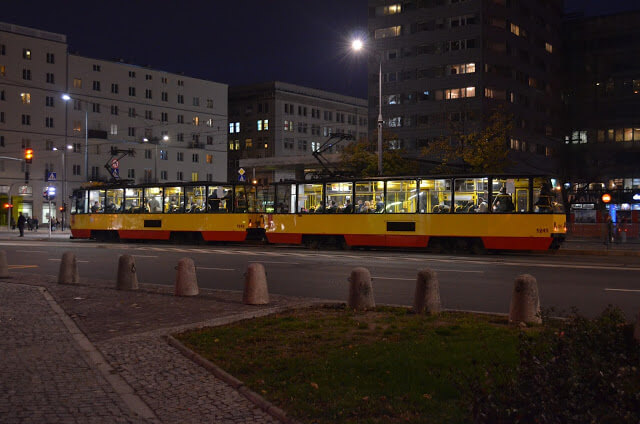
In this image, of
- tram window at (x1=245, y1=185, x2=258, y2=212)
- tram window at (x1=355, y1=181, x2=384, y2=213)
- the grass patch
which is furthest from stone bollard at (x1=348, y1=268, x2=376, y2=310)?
tram window at (x1=245, y1=185, x2=258, y2=212)

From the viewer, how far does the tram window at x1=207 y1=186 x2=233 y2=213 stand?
34812 millimetres

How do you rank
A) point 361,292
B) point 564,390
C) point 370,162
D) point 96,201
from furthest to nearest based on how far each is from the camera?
point 370,162 → point 96,201 → point 361,292 → point 564,390

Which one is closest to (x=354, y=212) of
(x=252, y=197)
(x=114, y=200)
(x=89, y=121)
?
(x=252, y=197)

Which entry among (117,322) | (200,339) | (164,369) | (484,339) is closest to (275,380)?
(164,369)

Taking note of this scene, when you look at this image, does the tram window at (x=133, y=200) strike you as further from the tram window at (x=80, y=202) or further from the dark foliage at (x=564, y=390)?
the dark foliage at (x=564, y=390)

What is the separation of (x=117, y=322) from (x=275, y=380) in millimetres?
4310

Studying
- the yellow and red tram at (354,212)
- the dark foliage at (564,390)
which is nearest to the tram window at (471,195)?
the yellow and red tram at (354,212)

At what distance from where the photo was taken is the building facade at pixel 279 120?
109000 millimetres

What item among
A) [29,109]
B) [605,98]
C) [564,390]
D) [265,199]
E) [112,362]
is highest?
[605,98]

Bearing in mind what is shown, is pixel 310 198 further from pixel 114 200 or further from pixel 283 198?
pixel 114 200

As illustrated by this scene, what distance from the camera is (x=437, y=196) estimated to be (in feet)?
92.0

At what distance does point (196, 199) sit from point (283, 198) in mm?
5796

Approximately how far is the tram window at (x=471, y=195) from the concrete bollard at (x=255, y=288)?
56.4 feet

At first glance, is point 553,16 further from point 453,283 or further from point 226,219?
point 453,283
